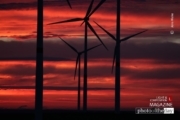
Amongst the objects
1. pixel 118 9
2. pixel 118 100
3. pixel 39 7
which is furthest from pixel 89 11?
pixel 39 7

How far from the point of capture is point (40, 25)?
49.3 metres

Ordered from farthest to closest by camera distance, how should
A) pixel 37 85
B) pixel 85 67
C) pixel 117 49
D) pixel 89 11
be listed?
pixel 85 67
pixel 117 49
pixel 89 11
pixel 37 85

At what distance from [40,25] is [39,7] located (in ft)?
4.88

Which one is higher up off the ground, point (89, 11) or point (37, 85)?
point (89, 11)

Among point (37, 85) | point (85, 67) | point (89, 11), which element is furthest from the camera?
point (85, 67)

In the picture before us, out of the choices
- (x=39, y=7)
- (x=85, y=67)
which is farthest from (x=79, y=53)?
(x=39, y=7)

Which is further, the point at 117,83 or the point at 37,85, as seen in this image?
the point at 117,83

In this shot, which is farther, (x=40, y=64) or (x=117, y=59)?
(x=117, y=59)

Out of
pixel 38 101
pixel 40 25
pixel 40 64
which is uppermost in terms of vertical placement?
pixel 40 25

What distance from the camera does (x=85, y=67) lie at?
269ft

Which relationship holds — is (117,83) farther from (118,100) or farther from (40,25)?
(40,25)

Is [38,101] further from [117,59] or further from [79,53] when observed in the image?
[79,53]

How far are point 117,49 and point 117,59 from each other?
4.40ft

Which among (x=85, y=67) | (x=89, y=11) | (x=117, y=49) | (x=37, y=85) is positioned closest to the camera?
(x=37, y=85)
